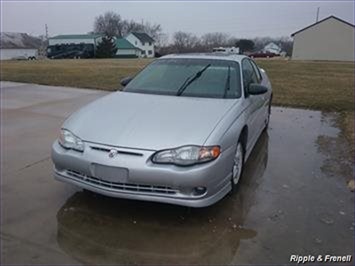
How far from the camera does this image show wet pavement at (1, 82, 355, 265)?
121 inches

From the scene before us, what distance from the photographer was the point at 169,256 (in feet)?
9.96

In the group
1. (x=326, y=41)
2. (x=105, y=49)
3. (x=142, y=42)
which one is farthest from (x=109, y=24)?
(x=326, y=41)

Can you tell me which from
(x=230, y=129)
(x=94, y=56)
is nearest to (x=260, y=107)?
(x=230, y=129)

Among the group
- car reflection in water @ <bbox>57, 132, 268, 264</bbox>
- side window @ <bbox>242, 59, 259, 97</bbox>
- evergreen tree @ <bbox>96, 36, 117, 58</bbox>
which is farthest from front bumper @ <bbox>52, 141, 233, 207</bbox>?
evergreen tree @ <bbox>96, 36, 117, 58</bbox>

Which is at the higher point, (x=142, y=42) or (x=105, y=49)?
(x=105, y=49)

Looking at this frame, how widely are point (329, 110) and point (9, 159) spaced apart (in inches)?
293

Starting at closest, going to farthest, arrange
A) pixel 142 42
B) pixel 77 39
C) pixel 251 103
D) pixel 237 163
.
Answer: pixel 237 163 < pixel 251 103 < pixel 77 39 < pixel 142 42

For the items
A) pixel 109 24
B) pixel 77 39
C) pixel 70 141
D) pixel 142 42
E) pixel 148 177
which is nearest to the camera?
pixel 148 177

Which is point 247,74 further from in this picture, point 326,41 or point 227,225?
point 326,41

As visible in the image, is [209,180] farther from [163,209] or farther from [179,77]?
[179,77]

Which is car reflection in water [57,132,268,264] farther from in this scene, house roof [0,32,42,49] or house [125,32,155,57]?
house roof [0,32,42,49]

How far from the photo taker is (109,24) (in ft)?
311

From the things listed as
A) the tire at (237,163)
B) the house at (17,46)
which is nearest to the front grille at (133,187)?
the tire at (237,163)

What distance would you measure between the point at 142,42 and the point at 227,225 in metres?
83.4
